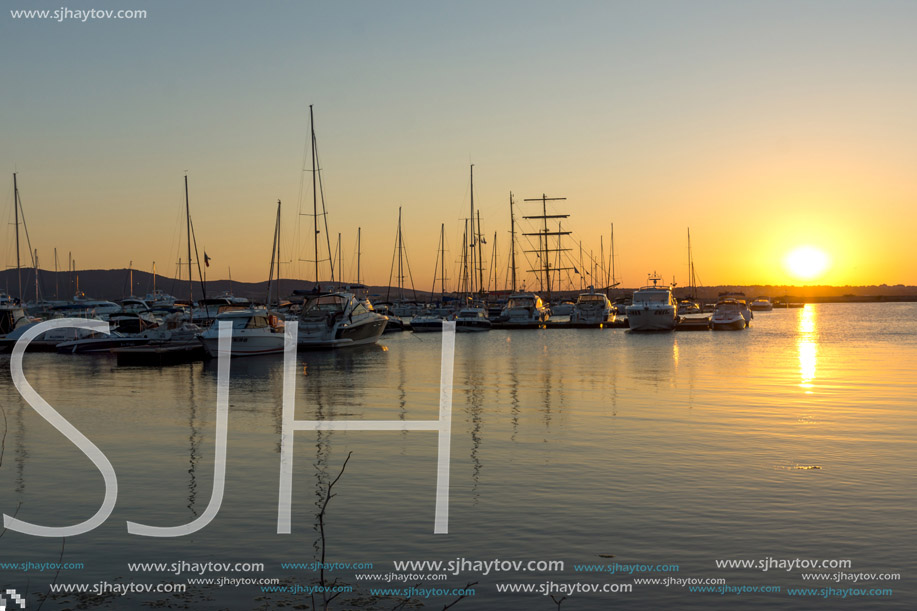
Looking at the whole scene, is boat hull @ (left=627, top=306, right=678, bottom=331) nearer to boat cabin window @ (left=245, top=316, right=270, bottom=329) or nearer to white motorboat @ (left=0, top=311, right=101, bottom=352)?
boat cabin window @ (left=245, top=316, right=270, bottom=329)

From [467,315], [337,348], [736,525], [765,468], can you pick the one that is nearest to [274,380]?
[337,348]

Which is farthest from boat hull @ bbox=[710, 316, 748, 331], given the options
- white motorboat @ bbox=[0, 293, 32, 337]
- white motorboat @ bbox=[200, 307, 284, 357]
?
white motorboat @ bbox=[0, 293, 32, 337]

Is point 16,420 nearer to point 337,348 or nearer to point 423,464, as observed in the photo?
point 423,464

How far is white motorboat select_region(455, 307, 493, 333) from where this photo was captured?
85938mm

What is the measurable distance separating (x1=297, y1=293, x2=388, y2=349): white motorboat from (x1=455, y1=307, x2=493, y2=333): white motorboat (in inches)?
1122

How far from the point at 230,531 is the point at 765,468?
29.7 feet

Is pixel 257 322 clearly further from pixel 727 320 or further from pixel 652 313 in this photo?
pixel 727 320

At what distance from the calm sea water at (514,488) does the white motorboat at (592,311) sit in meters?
59.7

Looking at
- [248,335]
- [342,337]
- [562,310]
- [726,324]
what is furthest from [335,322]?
[562,310]

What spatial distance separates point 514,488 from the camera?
14023 millimetres

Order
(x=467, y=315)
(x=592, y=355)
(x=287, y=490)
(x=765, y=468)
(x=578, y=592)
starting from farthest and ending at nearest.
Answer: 1. (x=467, y=315)
2. (x=592, y=355)
3. (x=765, y=468)
4. (x=287, y=490)
5. (x=578, y=592)

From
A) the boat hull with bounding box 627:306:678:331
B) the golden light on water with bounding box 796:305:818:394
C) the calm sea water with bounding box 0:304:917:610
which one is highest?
the boat hull with bounding box 627:306:678:331

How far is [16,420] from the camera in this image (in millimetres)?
23078

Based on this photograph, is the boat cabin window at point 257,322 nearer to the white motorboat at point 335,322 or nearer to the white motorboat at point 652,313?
the white motorboat at point 335,322
